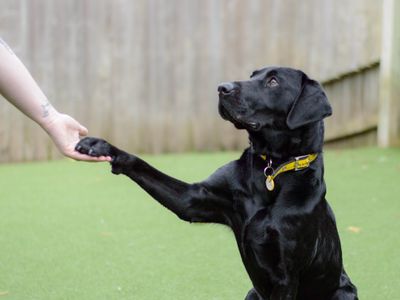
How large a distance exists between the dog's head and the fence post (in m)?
5.22

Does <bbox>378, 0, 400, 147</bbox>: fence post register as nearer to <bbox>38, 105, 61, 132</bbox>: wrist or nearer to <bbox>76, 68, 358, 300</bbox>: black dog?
<bbox>76, 68, 358, 300</bbox>: black dog

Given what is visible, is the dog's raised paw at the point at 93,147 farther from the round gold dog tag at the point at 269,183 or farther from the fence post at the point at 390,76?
the fence post at the point at 390,76

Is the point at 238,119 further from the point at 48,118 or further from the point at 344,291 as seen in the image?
the point at 344,291

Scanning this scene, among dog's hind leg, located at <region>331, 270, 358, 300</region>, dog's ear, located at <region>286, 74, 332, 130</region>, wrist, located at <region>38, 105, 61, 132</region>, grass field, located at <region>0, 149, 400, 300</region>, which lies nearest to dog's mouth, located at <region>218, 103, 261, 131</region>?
dog's ear, located at <region>286, 74, 332, 130</region>

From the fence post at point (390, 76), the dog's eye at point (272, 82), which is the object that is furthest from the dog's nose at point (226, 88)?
the fence post at point (390, 76)

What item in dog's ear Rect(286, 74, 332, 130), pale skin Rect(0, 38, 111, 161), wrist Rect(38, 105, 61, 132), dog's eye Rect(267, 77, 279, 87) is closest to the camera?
pale skin Rect(0, 38, 111, 161)

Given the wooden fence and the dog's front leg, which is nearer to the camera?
the dog's front leg

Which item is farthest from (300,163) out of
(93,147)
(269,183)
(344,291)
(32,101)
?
(32,101)

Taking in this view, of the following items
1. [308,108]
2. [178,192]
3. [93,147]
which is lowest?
[178,192]

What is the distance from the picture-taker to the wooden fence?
27.6 feet

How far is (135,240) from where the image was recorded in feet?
17.1

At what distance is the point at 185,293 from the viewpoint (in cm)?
415

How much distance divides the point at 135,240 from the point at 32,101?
2.23m

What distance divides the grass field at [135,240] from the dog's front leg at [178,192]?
2.64 feet
